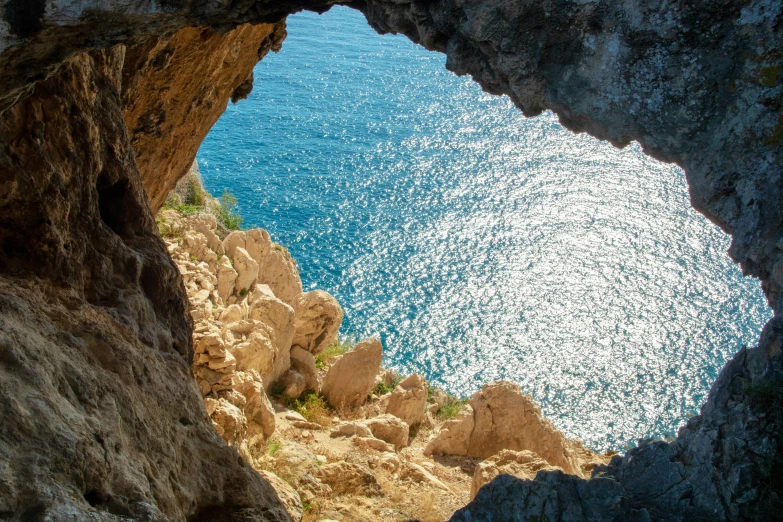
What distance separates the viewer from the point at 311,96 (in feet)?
170

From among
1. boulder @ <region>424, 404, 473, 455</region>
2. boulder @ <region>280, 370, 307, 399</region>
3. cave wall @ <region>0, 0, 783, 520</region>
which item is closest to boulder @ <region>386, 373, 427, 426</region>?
boulder @ <region>424, 404, 473, 455</region>

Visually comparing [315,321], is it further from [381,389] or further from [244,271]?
[381,389]

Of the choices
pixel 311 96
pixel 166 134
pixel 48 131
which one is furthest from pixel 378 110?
pixel 48 131

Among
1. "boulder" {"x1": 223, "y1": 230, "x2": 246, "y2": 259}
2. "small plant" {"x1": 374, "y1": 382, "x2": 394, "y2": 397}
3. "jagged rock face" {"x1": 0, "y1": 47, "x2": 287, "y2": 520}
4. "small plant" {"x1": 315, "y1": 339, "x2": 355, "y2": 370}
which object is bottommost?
"small plant" {"x1": 315, "y1": 339, "x2": 355, "y2": 370}

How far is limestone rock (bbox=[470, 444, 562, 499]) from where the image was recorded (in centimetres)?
1367

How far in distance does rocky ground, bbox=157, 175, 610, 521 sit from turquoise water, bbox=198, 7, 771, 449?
5750mm

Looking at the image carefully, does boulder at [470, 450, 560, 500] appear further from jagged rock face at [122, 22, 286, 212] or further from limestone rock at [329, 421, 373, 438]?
jagged rock face at [122, 22, 286, 212]

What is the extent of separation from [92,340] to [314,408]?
42.7 ft

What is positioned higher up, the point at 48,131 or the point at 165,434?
the point at 48,131

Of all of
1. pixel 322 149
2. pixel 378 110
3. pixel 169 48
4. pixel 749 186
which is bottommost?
pixel 322 149

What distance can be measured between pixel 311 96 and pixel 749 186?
48.5 metres

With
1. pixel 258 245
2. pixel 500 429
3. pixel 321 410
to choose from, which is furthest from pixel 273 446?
pixel 258 245

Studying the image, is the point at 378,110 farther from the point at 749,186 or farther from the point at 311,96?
the point at 749,186

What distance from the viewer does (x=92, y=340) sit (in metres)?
6.53
